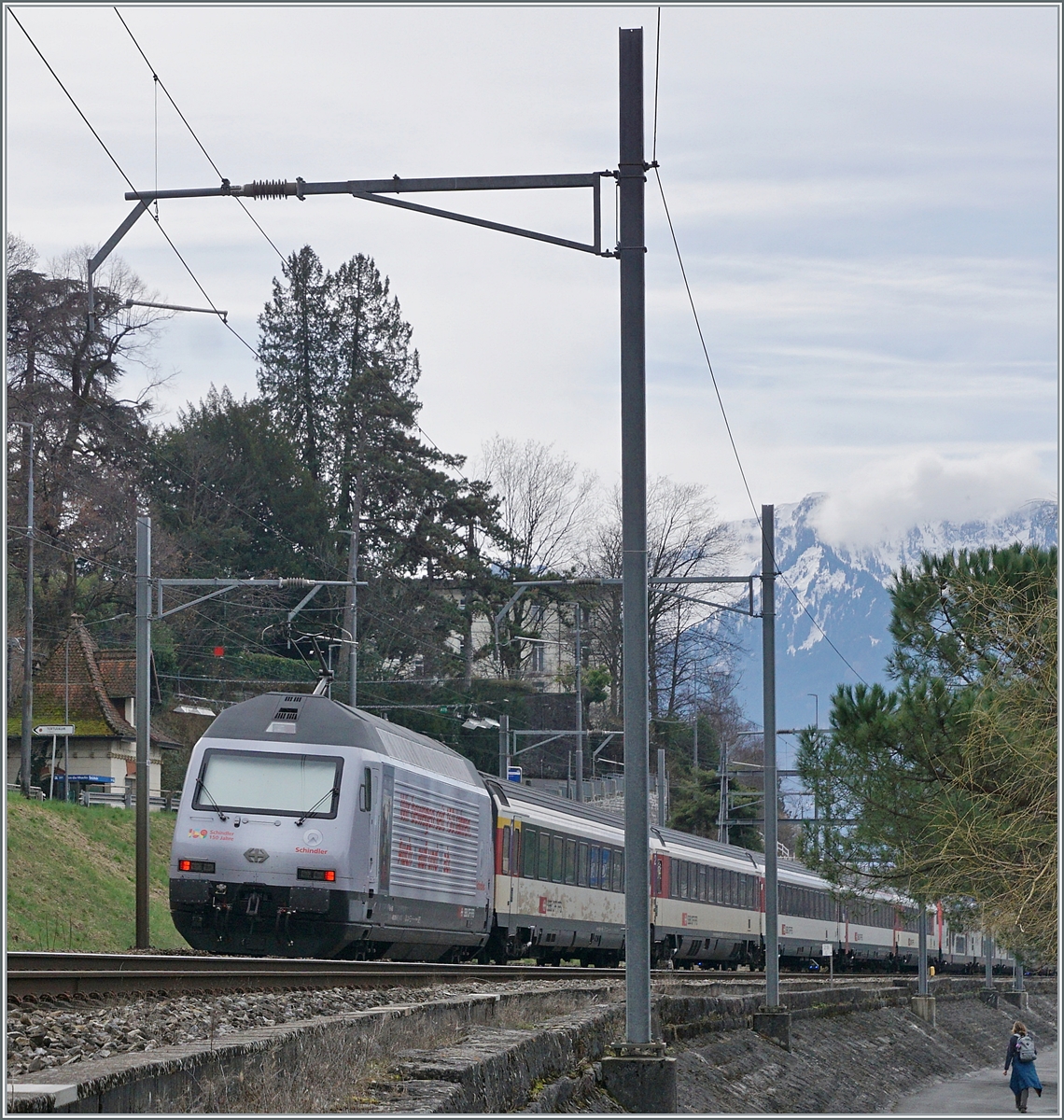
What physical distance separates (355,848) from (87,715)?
123 feet

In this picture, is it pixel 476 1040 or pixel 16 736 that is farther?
pixel 16 736

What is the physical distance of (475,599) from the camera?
67938 millimetres

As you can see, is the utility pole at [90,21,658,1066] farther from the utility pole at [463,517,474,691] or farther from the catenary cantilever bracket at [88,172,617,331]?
the utility pole at [463,517,474,691]

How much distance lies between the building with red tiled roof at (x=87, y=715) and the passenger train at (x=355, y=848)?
26.5m

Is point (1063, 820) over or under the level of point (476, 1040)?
over

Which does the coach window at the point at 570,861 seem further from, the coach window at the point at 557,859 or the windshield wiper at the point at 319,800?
the windshield wiper at the point at 319,800

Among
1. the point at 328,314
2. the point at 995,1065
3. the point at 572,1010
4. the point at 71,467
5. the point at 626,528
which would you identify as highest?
the point at 328,314

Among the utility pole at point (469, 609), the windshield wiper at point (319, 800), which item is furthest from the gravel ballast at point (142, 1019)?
the utility pole at point (469, 609)

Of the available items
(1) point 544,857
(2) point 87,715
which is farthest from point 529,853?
(2) point 87,715

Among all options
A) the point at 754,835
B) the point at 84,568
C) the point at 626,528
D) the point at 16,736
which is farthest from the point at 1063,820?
the point at 754,835

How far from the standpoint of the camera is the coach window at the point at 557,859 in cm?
3120

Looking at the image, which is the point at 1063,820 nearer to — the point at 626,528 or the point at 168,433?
the point at 626,528

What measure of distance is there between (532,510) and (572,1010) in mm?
58658

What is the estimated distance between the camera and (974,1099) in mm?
36281
